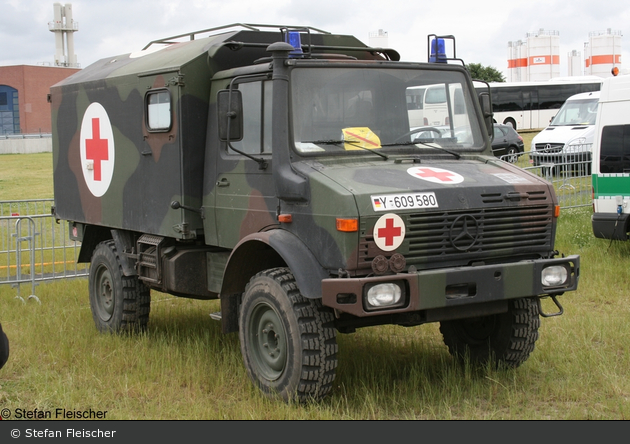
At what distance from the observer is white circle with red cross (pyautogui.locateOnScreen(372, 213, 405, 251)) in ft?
17.7

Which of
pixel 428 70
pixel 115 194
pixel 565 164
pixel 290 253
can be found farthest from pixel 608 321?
pixel 565 164

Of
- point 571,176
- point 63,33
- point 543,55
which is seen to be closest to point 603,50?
point 543,55

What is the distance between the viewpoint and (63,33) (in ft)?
285

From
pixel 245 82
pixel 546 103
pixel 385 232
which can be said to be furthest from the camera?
pixel 546 103

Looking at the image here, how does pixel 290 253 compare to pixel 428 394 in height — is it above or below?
above

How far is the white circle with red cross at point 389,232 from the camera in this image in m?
5.40

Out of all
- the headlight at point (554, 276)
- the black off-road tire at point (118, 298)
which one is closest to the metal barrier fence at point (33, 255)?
the black off-road tire at point (118, 298)

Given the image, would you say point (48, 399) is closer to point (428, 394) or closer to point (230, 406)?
point (230, 406)

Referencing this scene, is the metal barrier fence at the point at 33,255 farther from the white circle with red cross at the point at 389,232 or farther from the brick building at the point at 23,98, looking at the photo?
the brick building at the point at 23,98

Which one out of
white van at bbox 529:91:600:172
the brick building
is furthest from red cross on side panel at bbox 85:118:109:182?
the brick building

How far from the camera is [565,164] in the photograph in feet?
53.4

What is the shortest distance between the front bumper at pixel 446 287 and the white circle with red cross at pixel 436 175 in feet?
2.12

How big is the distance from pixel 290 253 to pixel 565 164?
11.8 m

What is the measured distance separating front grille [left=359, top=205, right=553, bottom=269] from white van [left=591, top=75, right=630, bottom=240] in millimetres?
5829
